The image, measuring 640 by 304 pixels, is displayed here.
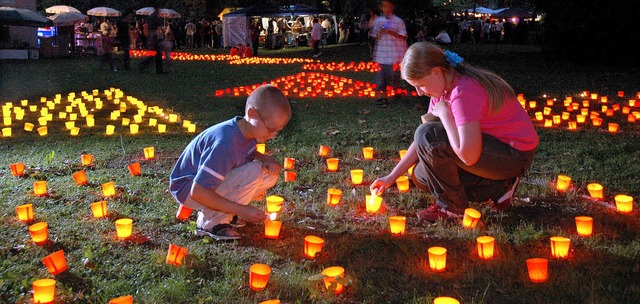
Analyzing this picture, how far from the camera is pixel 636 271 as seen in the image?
3369 mm

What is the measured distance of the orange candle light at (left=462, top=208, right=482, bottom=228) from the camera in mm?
4008

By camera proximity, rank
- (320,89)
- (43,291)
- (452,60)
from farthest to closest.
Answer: (320,89) < (452,60) < (43,291)

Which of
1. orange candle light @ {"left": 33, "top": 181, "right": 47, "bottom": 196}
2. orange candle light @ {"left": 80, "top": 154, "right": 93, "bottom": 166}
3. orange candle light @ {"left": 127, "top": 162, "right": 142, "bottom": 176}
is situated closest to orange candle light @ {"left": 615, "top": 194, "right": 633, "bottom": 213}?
orange candle light @ {"left": 127, "top": 162, "right": 142, "bottom": 176}

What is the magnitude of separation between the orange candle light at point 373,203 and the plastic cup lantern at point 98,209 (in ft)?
6.15

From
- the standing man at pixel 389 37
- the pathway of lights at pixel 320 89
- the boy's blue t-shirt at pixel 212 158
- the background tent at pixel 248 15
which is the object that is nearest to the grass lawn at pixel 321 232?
the boy's blue t-shirt at pixel 212 158

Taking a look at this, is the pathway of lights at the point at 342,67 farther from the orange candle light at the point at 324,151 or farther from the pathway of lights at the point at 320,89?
the orange candle light at the point at 324,151

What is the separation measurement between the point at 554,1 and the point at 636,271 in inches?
798

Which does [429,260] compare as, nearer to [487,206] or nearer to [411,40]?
[487,206]

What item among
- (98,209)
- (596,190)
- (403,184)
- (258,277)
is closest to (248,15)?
(403,184)

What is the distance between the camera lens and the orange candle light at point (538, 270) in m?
3.19

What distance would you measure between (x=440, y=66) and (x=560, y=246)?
4.20 feet

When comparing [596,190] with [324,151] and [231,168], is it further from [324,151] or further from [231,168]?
[231,168]

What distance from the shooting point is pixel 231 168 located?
3.74 meters

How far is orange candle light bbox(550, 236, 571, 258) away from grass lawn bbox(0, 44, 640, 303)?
62mm
